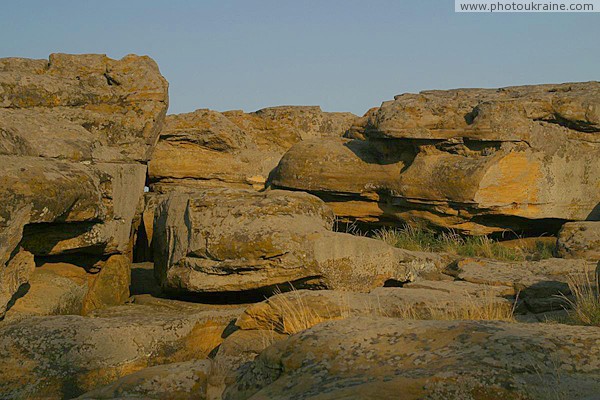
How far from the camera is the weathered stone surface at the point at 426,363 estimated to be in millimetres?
5047

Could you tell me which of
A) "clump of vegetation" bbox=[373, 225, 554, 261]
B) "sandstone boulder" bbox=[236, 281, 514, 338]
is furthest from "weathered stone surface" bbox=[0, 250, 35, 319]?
"clump of vegetation" bbox=[373, 225, 554, 261]

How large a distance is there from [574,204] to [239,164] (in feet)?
20.7

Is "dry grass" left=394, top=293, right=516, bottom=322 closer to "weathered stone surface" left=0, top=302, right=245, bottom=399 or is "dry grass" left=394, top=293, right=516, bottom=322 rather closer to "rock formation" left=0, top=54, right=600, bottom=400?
"rock formation" left=0, top=54, right=600, bottom=400

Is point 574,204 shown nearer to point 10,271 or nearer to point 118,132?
point 118,132

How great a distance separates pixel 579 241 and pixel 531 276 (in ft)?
6.90

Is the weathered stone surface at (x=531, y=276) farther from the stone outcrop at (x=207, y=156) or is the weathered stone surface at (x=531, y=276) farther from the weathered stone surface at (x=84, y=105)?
the stone outcrop at (x=207, y=156)

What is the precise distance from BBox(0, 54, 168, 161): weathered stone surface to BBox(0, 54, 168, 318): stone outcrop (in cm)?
2

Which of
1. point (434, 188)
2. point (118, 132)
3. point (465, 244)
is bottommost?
point (465, 244)

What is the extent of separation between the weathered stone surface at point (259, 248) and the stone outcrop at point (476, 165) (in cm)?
331

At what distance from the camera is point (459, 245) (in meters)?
13.8

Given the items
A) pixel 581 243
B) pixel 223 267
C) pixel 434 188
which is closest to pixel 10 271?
pixel 223 267

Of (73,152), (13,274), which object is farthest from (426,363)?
(73,152)

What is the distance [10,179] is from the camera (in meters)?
8.41

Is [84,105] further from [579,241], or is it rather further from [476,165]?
[579,241]
